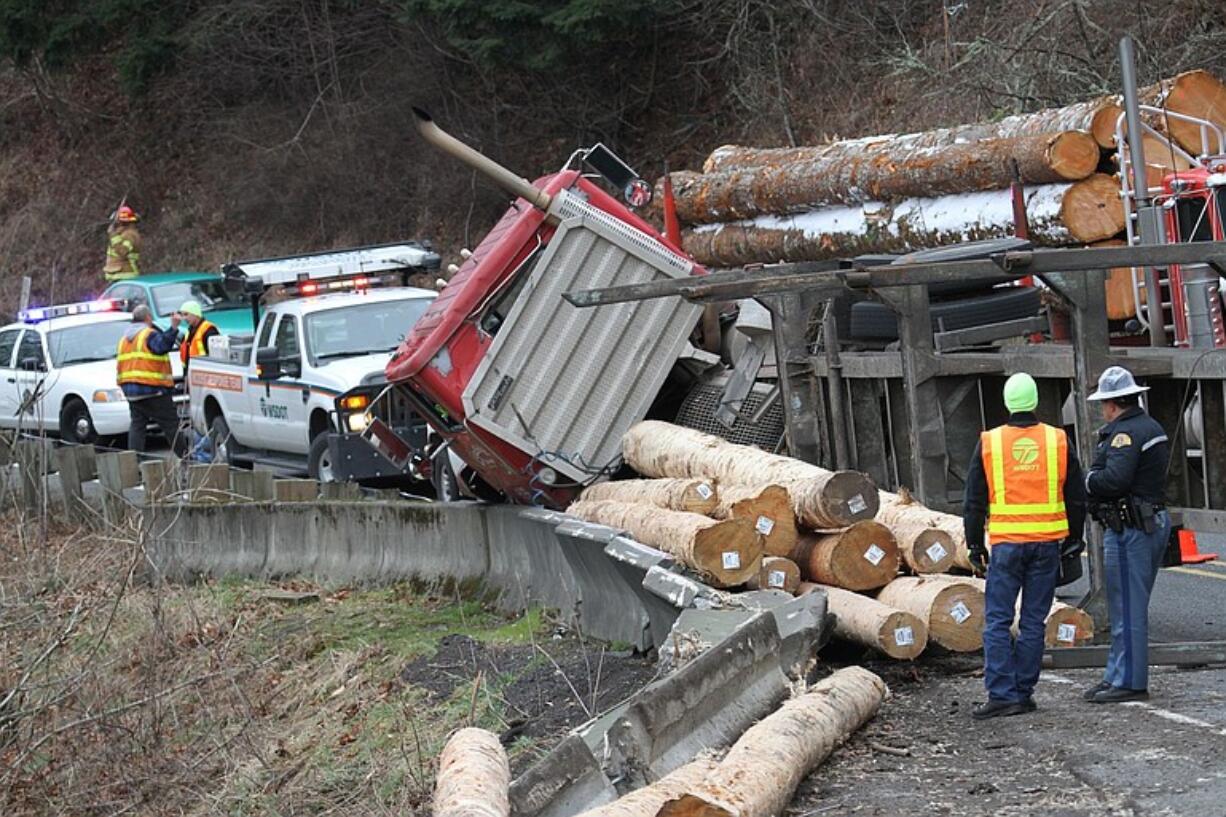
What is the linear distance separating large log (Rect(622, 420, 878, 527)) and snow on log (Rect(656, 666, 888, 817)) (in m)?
1.56

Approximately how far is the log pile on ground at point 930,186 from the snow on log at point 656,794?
7707 millimetres

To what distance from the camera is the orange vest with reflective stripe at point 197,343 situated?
2270cm

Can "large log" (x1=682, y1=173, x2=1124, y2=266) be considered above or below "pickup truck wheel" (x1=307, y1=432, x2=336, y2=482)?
above

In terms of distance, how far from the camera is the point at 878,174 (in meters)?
15.7

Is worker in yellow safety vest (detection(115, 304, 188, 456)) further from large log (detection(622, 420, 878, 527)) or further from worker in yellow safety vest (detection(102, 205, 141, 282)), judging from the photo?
worker in yellow safety vest (detection(102, 205, 141, 282))

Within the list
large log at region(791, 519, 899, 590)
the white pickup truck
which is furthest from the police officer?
the white pickup truck

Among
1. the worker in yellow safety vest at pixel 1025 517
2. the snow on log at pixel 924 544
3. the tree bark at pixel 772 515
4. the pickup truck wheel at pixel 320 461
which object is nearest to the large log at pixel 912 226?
the pickup truck wheel at pixel 320 461

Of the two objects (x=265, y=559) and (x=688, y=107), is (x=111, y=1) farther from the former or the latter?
(x=265, y=559)

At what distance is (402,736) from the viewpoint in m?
10.0

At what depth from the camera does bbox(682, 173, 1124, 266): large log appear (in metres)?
13.7

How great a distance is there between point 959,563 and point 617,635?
2170 mm

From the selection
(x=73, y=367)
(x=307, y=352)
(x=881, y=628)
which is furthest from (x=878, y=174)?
(x=73, y=367)

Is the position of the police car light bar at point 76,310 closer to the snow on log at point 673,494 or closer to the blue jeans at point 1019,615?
the snow on log at point 673,494

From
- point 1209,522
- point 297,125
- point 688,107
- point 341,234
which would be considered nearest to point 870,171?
point 1209,522
